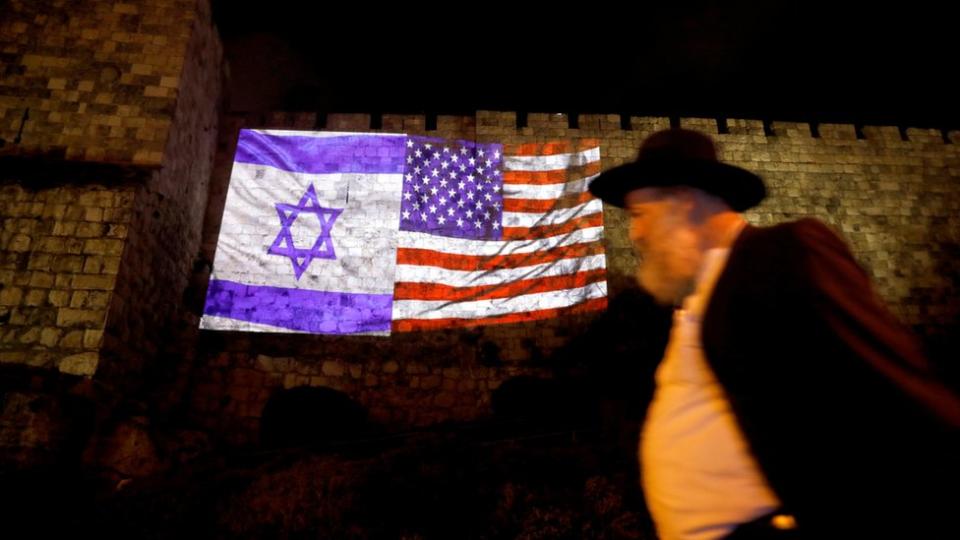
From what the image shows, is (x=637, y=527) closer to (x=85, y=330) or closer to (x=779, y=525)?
(x=779, y=525)

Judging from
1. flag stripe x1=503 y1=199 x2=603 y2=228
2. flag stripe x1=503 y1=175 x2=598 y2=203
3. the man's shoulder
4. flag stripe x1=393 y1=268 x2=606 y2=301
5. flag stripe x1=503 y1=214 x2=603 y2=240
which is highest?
flag stripe x1=503 y1=175 x2=598 y2=203

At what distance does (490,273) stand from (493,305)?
1.78 feet

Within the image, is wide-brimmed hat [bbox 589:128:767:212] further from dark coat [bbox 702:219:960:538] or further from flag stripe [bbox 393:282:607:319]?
flag stripe [bbox 393:282:607:319]

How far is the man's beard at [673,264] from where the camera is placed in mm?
1529

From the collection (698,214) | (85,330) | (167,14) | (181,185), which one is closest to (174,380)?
(85,330)

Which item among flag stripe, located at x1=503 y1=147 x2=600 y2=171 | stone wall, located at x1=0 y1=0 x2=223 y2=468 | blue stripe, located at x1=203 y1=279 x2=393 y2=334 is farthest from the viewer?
flag stripe, located at x1=503 y1=147 x2=600 y2=171

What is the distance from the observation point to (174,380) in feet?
25.5

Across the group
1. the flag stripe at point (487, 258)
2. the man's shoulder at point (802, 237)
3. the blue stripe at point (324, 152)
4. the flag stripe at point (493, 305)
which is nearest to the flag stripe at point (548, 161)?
the flag stripe at point (487, 258)

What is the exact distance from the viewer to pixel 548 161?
9.66 meters

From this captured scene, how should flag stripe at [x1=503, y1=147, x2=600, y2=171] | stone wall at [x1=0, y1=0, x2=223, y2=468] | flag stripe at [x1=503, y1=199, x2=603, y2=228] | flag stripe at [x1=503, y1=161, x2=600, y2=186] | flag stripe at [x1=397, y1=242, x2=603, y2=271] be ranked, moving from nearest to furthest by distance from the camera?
stone wall at [x1=0, y1=0, x2=223, y2=468]
flag stripe at [x1=397, y1=242, x2=603, y2=271]
flag stripe at [x1=503, y1=199, x2=603, y2=228]
flag stripe at [x1=503, y1=161, x2=600, y2=186]
flag stripe at [x1=503, y1=147, x2=600, y2=171]

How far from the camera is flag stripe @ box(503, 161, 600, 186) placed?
948cm

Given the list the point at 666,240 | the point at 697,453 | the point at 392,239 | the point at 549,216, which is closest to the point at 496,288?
the point at 549,216

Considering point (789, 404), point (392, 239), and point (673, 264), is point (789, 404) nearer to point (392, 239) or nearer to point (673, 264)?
point (673, 264)

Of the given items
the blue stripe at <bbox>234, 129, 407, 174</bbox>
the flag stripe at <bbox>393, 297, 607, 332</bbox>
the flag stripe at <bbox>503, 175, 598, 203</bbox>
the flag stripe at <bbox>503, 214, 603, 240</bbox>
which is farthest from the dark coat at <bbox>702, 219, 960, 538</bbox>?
the blue stripe at <bbox>234, 129, 407, 174</bbox>
